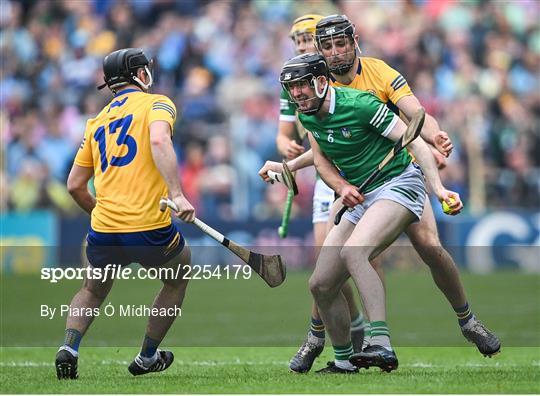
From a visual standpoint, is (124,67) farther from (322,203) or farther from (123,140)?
(322,203)

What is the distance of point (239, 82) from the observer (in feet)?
71.1

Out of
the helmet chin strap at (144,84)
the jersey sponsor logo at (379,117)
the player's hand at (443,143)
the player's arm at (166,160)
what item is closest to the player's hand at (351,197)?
the jersey sponsor logo at (379,117)

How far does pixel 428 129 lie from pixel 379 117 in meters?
0.68

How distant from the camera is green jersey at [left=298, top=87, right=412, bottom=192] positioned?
28.4 ft

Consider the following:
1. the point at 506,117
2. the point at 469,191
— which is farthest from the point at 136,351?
the point at 506,117

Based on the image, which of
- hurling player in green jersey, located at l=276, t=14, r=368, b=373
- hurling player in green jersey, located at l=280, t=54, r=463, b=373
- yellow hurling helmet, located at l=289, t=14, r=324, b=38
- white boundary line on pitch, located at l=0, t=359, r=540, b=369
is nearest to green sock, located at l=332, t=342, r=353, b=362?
hurling player in green jersey, located at l=280, t=54, r=463, b=373

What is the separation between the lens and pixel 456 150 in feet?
68.8

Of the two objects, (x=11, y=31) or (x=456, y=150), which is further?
(x=11, y=31)

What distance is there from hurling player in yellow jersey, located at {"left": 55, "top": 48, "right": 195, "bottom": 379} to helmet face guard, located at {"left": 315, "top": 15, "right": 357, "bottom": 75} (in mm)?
1287

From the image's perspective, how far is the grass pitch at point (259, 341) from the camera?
836 centimetres

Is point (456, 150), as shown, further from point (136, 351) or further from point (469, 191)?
point (136, 351)

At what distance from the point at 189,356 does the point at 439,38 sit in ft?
45.0

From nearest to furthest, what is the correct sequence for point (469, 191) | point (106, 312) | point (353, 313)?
point (353, 313), point (106, 312), point (469, 191)

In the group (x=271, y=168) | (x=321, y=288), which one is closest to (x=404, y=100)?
(x=271, y=168)
